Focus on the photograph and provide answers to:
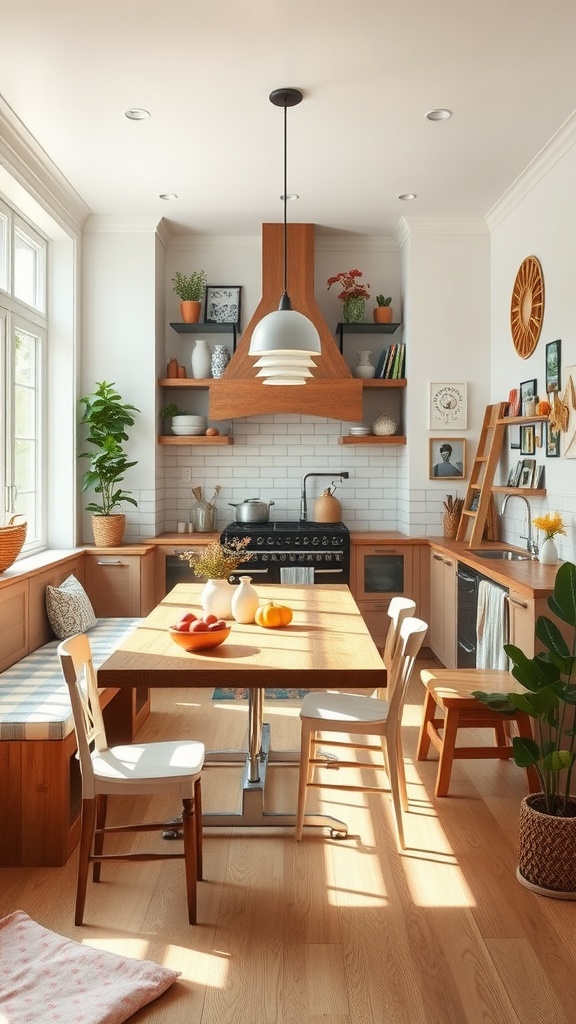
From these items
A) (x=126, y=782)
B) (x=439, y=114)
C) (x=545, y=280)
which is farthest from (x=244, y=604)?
(x=545, y=280)

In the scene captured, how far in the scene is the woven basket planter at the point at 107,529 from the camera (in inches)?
235

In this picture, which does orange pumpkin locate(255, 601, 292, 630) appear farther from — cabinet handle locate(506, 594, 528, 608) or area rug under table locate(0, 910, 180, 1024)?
area rug under table locate(0, 910, 180, 1024)

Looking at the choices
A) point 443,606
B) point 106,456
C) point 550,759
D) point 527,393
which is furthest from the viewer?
point 106,456

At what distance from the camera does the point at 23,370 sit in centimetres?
555

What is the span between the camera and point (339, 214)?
611cm

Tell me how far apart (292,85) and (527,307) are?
2.17 m

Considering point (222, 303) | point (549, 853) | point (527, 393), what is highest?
point (222, 303)

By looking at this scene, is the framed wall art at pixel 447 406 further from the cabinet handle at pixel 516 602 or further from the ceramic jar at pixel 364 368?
the cabinet handle at pixel 516 602

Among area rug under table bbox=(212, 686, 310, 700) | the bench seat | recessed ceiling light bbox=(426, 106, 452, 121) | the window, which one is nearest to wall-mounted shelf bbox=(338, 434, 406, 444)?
area rug under table bbox=(212, 686, 310, 700)

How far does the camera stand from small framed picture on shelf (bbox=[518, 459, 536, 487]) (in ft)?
17.2

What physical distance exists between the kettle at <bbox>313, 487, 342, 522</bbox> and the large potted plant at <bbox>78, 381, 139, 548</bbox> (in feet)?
4.79

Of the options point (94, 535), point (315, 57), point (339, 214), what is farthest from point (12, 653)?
point (339, 214)

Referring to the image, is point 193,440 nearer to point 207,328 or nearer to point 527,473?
point 207,328

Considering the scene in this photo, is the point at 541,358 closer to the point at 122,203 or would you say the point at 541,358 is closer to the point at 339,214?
the point at 339,214
